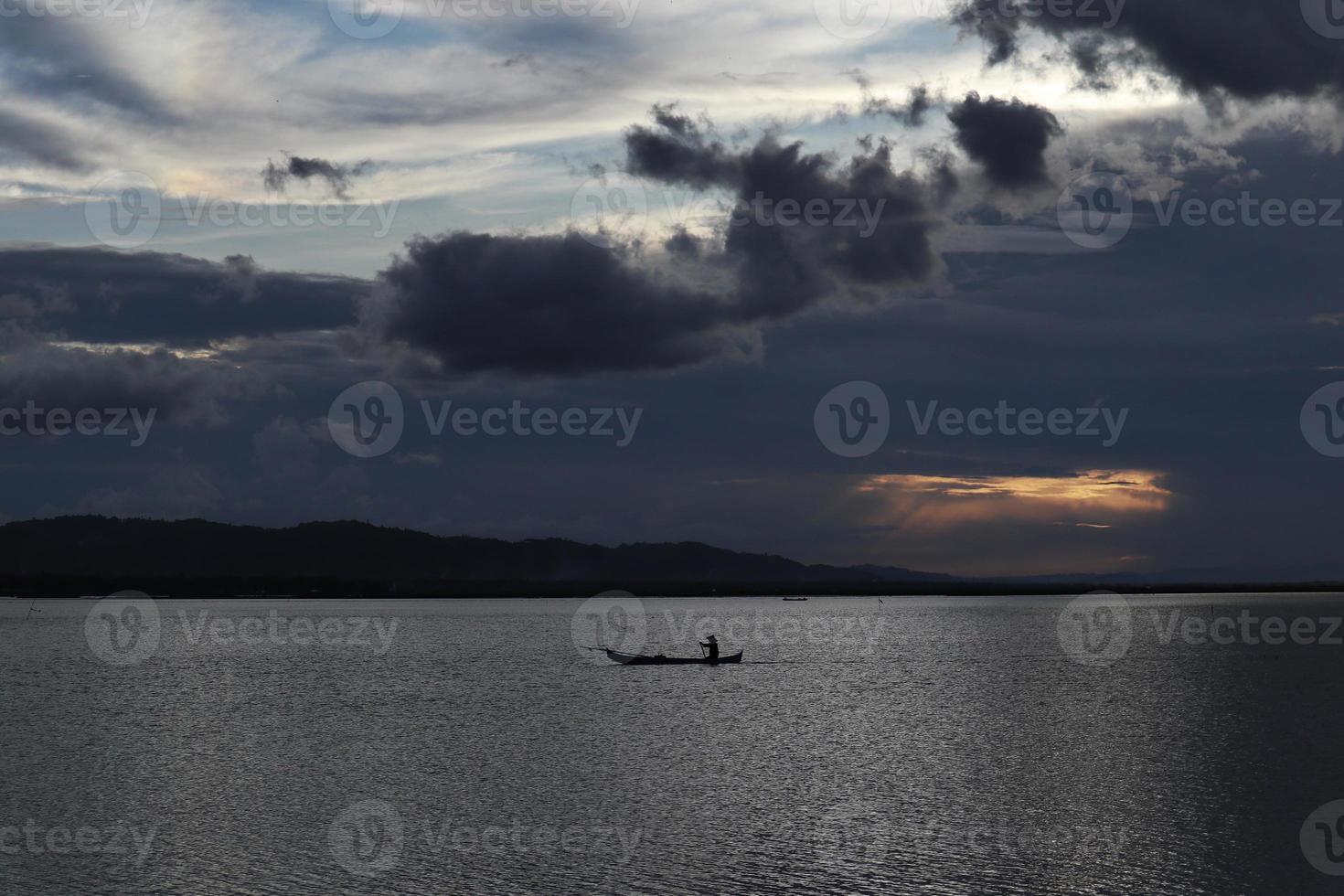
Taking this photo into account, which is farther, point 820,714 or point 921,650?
point 921,650

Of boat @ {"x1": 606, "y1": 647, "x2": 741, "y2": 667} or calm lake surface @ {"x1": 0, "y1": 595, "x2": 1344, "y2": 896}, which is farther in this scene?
boat @ {"x1": 606, "y1": 647, "x2": 741, "y2": 667}

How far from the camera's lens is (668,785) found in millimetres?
50219

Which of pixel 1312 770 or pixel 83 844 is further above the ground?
pixel 1312 770

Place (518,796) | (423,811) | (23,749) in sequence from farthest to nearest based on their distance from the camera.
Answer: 1. (23,749)
2. (518,796)
3. (423,811)

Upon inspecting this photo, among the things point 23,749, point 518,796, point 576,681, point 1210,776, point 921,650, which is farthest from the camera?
point 921,650

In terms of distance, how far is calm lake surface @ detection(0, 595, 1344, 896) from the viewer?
116ft

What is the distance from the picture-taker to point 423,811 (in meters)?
44.5

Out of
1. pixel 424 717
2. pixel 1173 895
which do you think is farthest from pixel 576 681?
pixel 1173 895

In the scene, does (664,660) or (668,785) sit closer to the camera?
(668,785)

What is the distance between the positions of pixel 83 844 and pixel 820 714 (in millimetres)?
49593

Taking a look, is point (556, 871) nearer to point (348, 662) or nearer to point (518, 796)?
point (518, 796)

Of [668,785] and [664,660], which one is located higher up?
[664,660]

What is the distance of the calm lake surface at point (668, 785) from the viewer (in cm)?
3550

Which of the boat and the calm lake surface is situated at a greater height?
the boat
